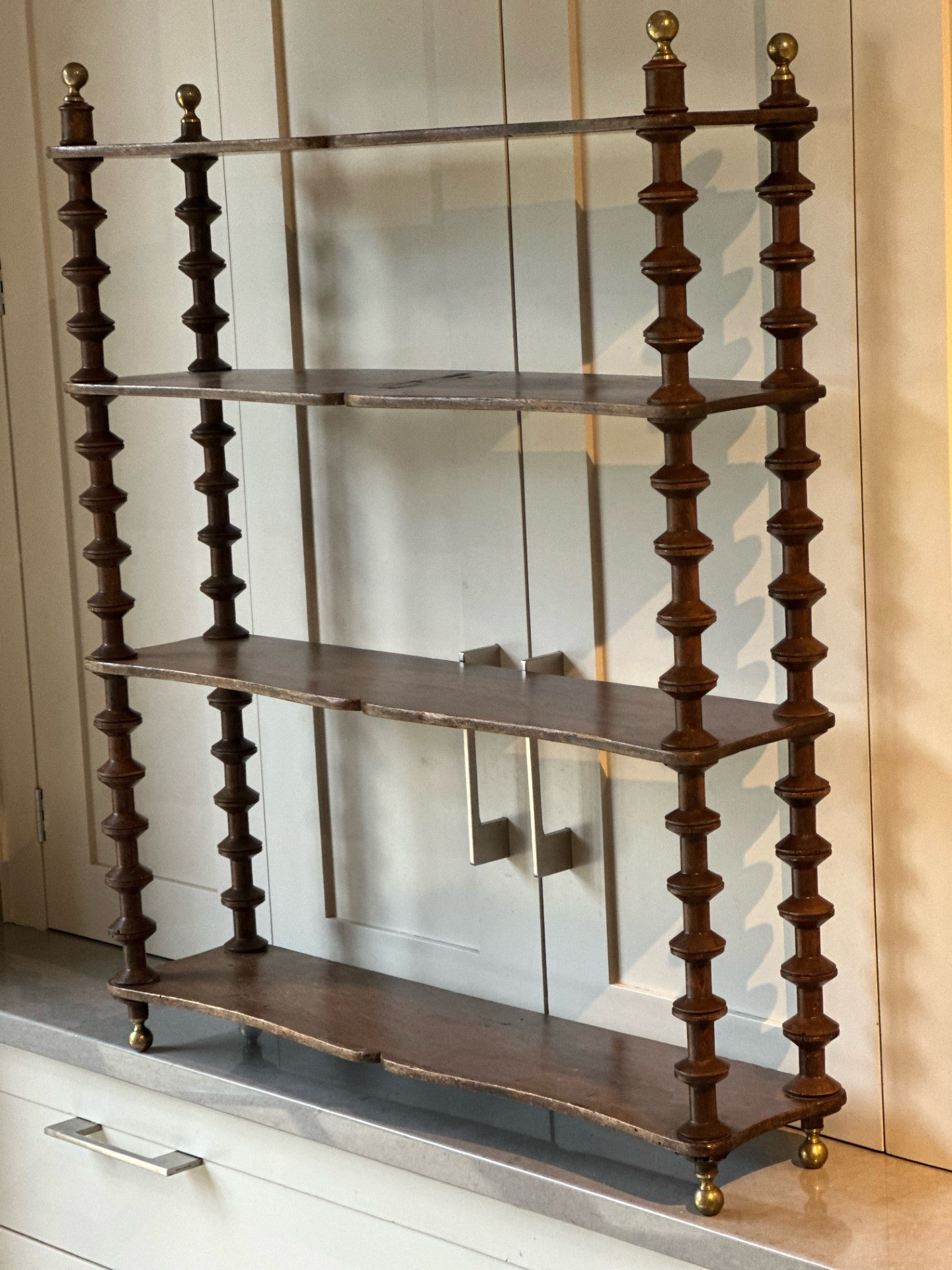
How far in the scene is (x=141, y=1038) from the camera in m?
2.38

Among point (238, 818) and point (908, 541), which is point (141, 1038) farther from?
point (908, 541)

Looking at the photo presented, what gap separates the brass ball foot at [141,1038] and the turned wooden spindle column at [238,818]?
0.65ft

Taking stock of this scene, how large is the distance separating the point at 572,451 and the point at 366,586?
17.1 inches

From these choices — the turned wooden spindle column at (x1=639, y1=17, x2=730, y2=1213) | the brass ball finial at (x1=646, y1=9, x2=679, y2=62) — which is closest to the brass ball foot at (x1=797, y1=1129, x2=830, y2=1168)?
the turned wooden spindle column at (x1=639, y1=17, x2=730, y2=1213)

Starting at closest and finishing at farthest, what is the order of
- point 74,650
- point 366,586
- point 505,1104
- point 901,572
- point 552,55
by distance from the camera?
point 901,572, point 552,55, point 505,1104, point 366,586, point 74,650

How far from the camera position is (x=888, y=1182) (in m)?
→ 1.89

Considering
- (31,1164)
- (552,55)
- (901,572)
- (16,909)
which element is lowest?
(31,1164)

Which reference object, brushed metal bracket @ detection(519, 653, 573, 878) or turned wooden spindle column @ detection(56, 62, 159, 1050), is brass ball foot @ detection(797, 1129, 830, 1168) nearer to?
brushed metal bracket @ detection(519, 653, 573, 878)

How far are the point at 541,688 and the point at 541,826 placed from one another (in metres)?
0.20

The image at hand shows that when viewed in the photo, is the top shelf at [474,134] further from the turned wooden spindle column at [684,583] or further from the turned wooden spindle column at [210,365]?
the turned wooden spindle column at [210,365]

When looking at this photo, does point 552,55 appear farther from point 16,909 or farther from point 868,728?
point 16,909

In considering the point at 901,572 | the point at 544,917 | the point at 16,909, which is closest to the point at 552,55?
the point at 901,572

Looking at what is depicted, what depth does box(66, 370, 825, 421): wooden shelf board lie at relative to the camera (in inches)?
67.7

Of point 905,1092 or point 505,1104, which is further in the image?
point 505,1104
